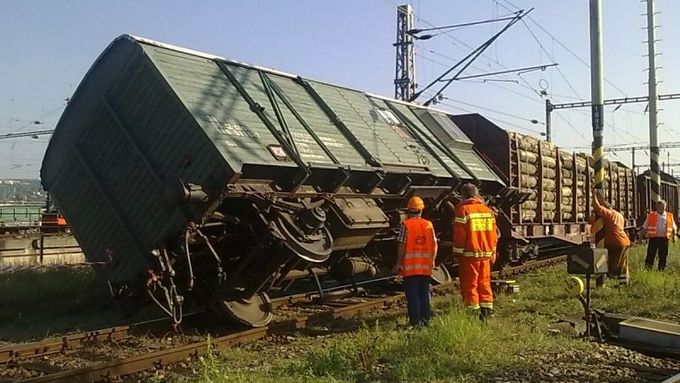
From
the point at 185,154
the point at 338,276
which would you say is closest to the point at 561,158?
the point at 338,276

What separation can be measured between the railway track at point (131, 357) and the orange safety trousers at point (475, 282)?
1.98 m

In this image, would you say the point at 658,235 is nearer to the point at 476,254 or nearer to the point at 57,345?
the point at 476,254

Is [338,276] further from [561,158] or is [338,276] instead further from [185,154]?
[561,158]

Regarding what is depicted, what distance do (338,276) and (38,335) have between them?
14.9 feet

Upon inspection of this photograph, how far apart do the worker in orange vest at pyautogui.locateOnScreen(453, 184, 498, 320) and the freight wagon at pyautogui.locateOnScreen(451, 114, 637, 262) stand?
6331mm

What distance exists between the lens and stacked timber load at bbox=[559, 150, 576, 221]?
17984mm

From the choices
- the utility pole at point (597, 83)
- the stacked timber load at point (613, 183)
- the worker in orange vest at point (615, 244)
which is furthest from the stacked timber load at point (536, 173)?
the stacked timber load at point (613, 183)

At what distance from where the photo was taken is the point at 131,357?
21.1 feet

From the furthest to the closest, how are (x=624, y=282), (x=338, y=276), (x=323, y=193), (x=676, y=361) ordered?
(x=624, y=282), (x=338, y=276), (x=323, y=193), (x=676, y=361)

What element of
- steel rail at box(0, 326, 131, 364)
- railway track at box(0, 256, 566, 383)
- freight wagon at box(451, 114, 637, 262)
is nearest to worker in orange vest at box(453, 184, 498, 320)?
railway track at box(0, 256, 566, 383)

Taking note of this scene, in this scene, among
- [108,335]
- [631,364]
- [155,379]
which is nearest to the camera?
[155,379]

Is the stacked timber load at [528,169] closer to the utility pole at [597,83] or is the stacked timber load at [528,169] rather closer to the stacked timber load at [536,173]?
the stacked timber load at [536,173]

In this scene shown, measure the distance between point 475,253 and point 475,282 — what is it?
35 cm

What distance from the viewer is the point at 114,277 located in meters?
8.49
